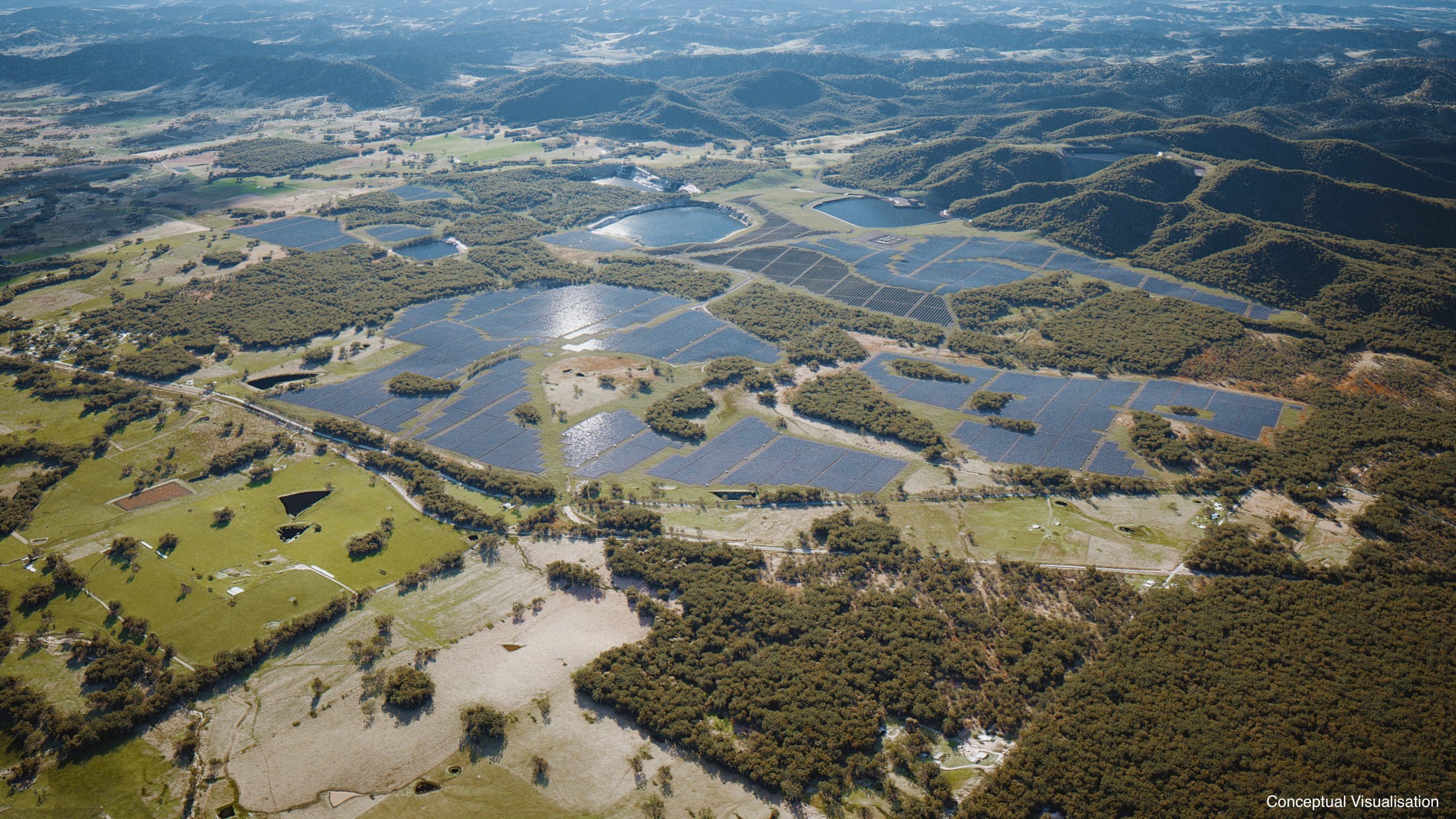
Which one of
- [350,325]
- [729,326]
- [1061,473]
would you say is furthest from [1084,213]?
[350,325]

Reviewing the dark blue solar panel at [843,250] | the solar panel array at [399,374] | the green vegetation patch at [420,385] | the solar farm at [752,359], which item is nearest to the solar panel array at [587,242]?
the solar farm at [752,359]

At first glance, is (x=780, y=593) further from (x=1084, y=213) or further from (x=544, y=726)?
(x=1084, y=213)

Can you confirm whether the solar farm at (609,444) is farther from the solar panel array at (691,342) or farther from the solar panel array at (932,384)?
the solar panel array at (932,384)

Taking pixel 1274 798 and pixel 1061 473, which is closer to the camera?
pixel 1274 798

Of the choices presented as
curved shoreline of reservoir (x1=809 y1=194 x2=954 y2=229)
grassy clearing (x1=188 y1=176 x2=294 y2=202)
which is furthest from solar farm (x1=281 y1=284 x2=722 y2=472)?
grassy clearing (x1=188 y1=176 x2=294 y2=202)

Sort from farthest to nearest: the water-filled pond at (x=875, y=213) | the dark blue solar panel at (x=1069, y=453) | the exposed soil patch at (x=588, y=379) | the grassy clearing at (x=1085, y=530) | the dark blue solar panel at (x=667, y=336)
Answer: the water-filled pond at (x=875, y=213)
the dark blue solar panel at (x=667, y=336)
the exposed soil patch at (x=588, y=379)
the dark blue solar panel at (x=1069, y=453)
the grassy clearing at (x=1085, y=530)

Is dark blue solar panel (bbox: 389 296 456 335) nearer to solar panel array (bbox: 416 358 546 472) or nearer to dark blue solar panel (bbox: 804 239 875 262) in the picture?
solar panel array (bbox: 416 358 546 472)
